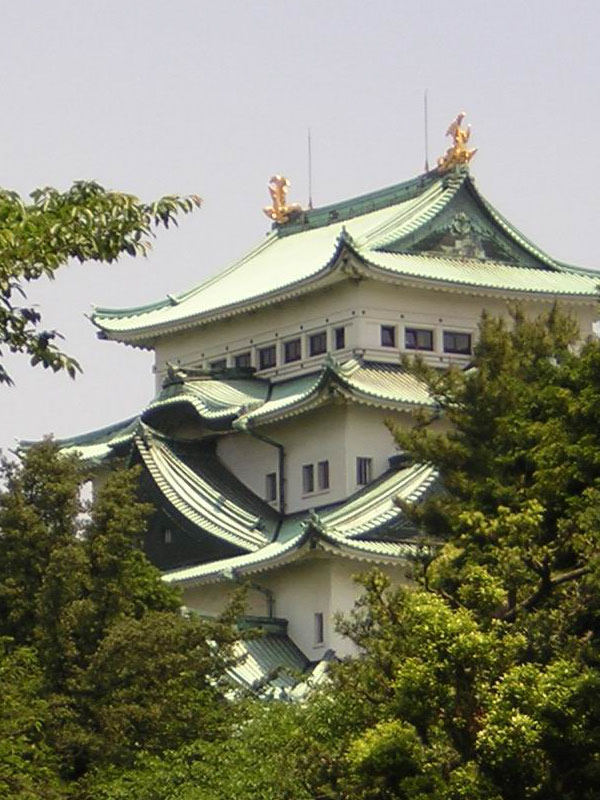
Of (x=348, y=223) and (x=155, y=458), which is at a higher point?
(x=348, y=223)

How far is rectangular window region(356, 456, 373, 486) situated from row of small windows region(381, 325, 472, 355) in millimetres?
2528

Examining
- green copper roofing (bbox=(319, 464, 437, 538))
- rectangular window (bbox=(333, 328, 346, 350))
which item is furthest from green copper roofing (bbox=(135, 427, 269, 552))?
rectangular window (bbox=(333, 328, 346, 350))

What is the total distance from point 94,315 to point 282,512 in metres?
7.86

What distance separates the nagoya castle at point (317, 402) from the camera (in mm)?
52156

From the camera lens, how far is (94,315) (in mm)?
60656

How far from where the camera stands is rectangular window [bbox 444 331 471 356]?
5612 centimetres

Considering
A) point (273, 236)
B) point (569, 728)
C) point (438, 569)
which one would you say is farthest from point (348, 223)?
point (569, 728)

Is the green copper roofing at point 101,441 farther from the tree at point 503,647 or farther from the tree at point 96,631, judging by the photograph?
the tree at point 503,647

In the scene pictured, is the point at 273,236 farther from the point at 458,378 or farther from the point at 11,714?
the point at 11,714

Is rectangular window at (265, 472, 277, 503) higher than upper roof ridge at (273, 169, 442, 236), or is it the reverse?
upper roof ridge at (273, 169, 442, 236)

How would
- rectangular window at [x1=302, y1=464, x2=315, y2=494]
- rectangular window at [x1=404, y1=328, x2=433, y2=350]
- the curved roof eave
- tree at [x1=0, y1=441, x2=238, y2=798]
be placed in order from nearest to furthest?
tree at [x1=0, y1=441, x2=238, y2=798], the curved roof eave, rectangular window at [x1=302, y1=464, x2=315, y2=494], rectangular window at [x1=404, y1=328, x2=433, y2=350]

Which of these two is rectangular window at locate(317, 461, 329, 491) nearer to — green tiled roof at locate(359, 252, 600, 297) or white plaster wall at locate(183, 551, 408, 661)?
white plaster wall at locate(183, 551, 408, 661)

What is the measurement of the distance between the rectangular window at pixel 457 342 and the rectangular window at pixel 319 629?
6.67m

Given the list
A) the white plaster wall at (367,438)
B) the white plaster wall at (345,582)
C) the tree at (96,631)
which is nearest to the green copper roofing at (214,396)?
the white plaster wall at (367,438)
